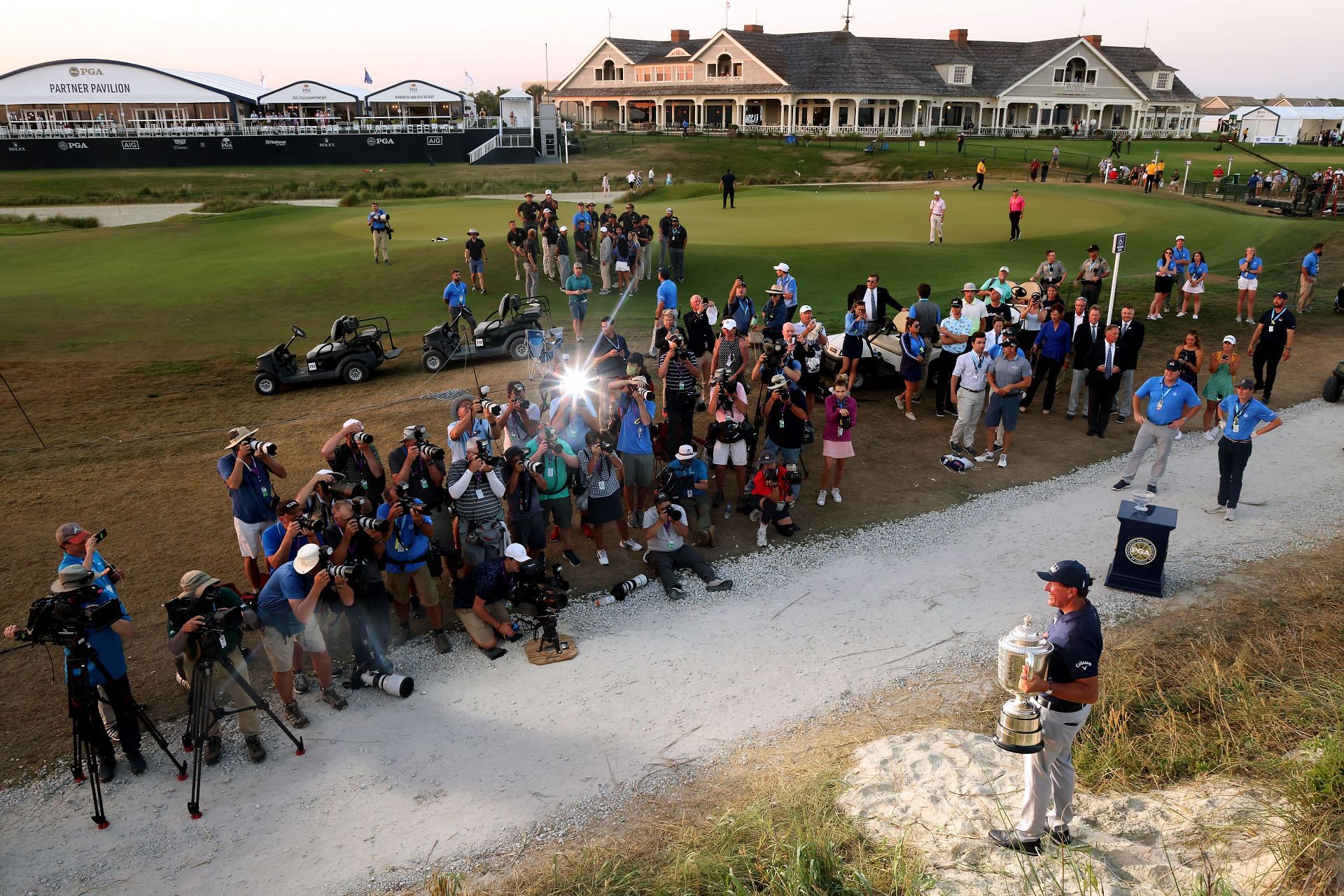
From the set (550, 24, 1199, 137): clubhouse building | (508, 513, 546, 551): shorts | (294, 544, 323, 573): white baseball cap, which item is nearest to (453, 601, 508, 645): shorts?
(508, 513, 546, 551): shorts

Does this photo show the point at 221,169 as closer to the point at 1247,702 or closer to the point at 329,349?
the point at 329,349

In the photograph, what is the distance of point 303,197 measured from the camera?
4256cm

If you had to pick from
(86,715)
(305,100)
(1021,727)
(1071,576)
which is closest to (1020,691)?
(1021,727)

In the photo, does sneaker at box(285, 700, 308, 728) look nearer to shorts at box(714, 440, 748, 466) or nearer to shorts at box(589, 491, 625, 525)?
shorts at box(589, 491, 625, 525)

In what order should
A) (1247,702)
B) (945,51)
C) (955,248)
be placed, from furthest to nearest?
(945,51) → (955,248) → (1247,702)

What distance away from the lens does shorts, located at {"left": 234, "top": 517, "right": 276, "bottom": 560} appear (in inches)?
361

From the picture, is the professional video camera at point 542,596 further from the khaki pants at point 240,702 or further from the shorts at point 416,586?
the khaki pants at point 240,702

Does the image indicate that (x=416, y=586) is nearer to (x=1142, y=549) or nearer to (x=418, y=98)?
(x=1142, y=549)

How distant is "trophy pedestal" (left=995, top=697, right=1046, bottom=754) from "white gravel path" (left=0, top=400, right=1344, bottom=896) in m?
2.79

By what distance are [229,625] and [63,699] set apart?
7.66ft

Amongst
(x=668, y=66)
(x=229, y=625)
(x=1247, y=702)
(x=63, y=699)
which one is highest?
(x=668, y=66)

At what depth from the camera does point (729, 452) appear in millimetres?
11039

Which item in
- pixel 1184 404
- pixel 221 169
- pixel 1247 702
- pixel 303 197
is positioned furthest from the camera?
pixel 221 169

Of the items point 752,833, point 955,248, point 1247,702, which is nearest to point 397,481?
point 752,833
